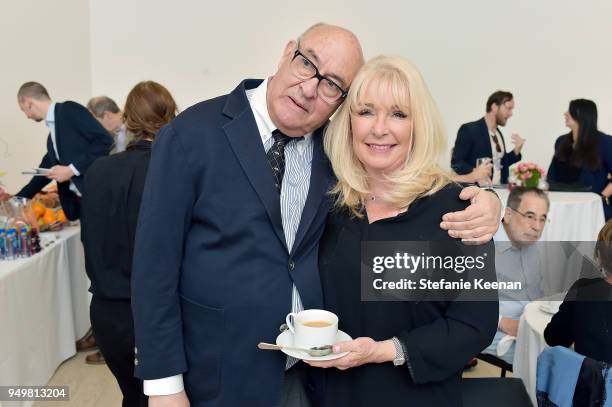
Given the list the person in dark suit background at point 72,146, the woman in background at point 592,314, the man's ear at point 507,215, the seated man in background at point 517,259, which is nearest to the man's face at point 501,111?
the seated man in background at point 517,259

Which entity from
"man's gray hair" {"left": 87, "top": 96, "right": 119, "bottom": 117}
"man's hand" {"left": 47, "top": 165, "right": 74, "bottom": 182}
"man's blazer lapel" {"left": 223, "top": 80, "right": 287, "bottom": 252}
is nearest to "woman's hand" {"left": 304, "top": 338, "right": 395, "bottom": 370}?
"man's blazer lapel" {"left": 223, "top": 80, "right": 287, "bottom": 252}

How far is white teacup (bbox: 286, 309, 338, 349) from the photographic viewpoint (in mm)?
1112

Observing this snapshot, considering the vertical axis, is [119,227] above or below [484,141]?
below

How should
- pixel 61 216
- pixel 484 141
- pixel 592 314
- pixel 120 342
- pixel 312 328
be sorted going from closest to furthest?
pixel 312 328
pixel 592 314
pixel 120 342
pixel 61 216
pixel 484 141

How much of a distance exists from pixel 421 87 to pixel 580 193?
163 inches

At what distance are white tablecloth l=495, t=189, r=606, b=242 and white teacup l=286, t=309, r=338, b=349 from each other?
11.4 ft

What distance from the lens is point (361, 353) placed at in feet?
3.78

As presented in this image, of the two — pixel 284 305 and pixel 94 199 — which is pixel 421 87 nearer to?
pixel 284 305

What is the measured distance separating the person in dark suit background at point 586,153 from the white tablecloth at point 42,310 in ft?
14.2

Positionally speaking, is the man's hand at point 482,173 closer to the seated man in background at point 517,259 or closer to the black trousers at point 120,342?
the seated man in background at point 517,259

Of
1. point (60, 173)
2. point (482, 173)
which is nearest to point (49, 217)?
point (60, 173)

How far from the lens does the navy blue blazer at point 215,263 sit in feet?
3.86

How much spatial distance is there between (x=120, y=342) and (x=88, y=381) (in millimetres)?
1228

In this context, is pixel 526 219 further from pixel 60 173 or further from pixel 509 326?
pixel 60 173
